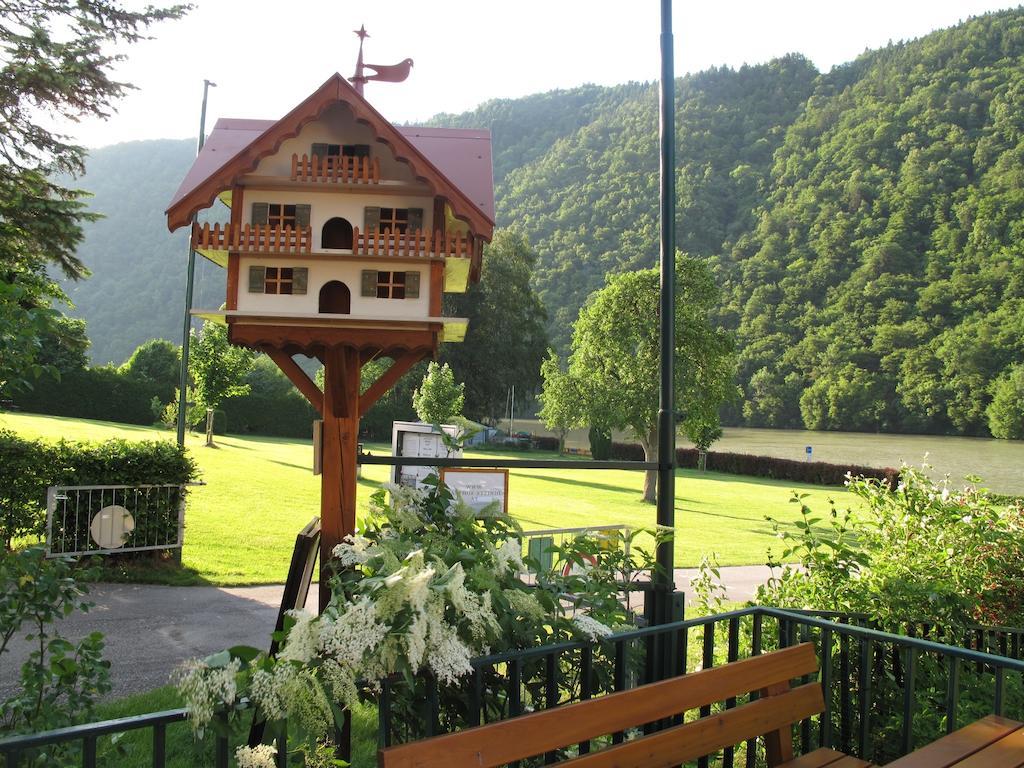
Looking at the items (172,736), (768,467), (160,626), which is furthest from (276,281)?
(768,467)

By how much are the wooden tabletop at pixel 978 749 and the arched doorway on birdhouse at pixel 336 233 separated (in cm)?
353

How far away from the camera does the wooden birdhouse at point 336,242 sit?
4.15 meters

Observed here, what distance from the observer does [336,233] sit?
4539 millimetres

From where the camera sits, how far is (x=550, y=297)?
6694 cm

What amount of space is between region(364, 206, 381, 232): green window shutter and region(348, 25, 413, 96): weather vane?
2.52 ft

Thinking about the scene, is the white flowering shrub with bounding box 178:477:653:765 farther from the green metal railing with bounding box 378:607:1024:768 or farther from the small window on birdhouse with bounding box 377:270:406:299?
the small window on birdhouse with bounding box 377:270:406:299

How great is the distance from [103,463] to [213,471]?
43.0 feet

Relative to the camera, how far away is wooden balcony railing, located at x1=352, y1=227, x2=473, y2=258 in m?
4.16

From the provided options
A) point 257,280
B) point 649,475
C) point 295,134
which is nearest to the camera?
point 295,134

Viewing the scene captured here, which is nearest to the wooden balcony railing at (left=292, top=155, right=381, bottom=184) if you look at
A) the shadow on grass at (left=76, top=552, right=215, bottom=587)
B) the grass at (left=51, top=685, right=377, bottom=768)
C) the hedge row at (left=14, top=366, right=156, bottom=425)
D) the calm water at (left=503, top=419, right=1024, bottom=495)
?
the grass at (left=51, top=685, right=377, bottom=768)

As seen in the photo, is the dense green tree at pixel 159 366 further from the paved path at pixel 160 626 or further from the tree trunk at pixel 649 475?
the paved path at pixel 160 626

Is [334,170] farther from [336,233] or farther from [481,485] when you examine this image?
[481,485]

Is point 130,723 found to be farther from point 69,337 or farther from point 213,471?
point 213,471

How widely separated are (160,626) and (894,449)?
5022 centimetres
